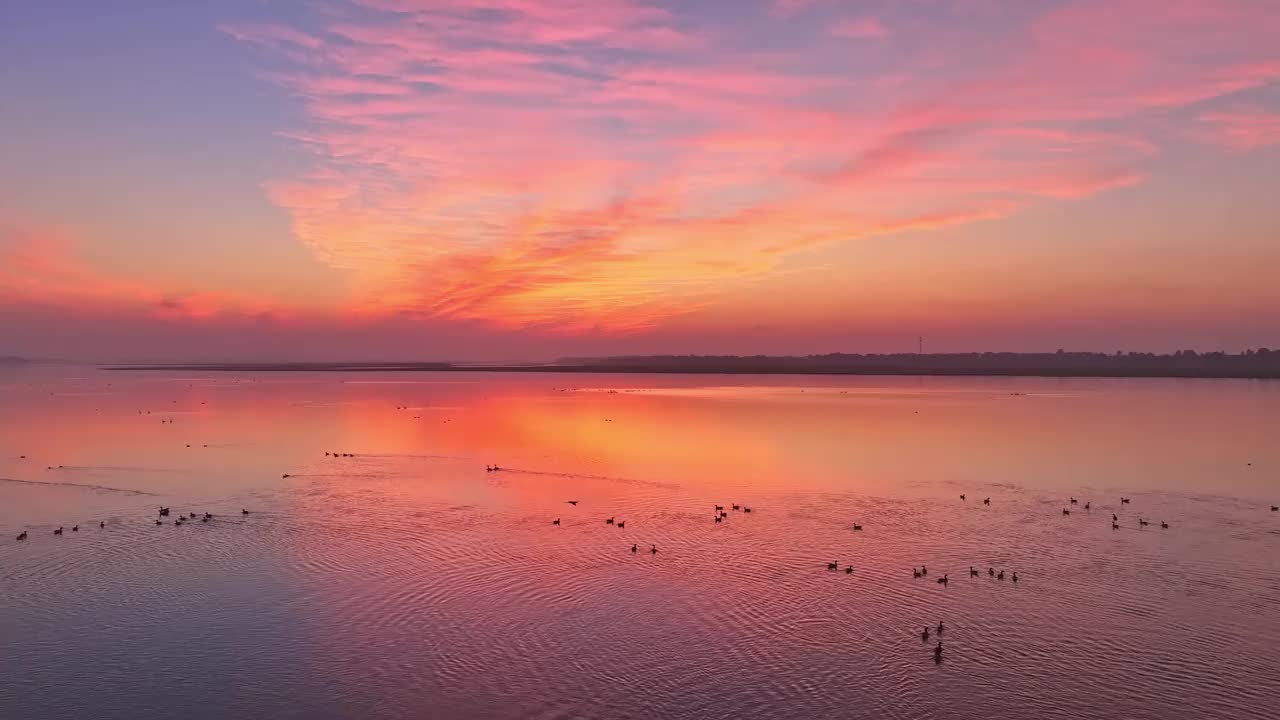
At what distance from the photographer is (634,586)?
26.0m

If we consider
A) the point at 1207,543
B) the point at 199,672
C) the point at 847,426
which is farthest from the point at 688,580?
the point at 847,426

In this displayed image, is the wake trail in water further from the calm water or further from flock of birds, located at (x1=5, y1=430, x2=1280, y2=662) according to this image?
flock of birds, located at (x1=5, y1=430, x2=1280, y2=662)

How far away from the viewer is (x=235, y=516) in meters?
35.9

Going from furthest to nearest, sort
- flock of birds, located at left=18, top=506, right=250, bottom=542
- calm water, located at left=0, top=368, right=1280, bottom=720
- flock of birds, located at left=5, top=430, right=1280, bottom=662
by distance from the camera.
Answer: flock of birds, located at left=18, top=506, right=250, bottom=542 → flock of birds, located at left=5, top=430, right=1280, bottom=662 → calm water, located at left=0, top=368, right=1280, bottom=720


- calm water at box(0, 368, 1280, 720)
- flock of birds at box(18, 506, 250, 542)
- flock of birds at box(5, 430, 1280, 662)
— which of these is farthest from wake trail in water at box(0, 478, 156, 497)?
flock of birds at box(18, 506, 250, 542)

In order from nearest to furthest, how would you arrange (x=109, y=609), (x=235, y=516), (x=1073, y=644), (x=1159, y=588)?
(x=1073, y=644) → (x=109, y=609) → (x=1159, y=588) → (x=235, y=516)

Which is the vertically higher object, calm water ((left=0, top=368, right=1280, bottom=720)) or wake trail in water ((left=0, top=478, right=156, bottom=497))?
wake trail in water ((left=0, top=478, right=156, bottom=497))

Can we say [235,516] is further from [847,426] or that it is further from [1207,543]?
[847,426]

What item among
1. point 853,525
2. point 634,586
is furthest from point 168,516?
point 853,525

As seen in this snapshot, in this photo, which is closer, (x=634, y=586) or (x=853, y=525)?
(x=634, y=586)

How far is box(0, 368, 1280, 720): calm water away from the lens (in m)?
18.2

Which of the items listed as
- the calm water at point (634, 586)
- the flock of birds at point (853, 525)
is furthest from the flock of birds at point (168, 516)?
the calm water at point (634, 586)

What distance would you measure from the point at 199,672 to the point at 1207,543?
3648 centimetres

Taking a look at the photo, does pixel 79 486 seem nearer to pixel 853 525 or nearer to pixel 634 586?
pixel 634 586
